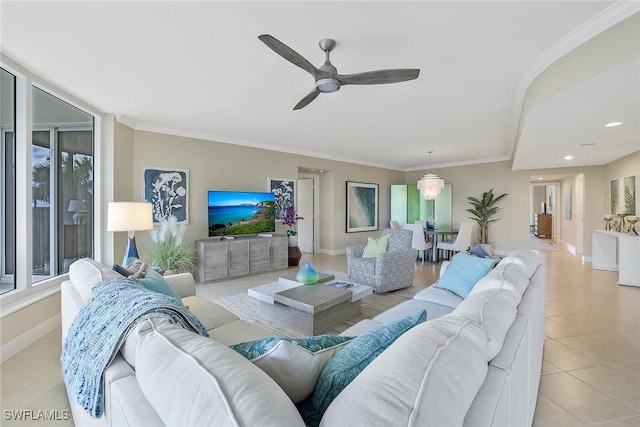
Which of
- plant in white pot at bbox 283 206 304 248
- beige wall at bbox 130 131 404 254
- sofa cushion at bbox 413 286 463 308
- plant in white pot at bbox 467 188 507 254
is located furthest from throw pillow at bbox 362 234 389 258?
plant in white pot at bbox 467 188 507 254

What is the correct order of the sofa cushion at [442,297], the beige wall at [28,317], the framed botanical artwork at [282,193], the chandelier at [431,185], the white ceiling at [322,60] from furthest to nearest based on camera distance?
1. the chandelier at [431,185]
2. the framed botanical artwork at [282,193]
3. the beige wall at [28,317]
4. the sofa cushion at [442,297]
5. the white ceiling at [322,60]

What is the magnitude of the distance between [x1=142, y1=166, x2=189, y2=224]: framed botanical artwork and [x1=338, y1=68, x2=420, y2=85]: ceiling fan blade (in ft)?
11.8

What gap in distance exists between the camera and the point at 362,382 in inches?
25.6

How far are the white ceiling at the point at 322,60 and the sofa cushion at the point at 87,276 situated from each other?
1664 mm

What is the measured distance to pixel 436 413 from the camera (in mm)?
601

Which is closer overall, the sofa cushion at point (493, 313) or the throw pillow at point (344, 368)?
the throw pillow at point (344, 368)

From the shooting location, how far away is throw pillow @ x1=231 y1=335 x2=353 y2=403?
0.86m

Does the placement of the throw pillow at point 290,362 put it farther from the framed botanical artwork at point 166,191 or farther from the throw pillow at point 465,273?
the framed botanical artwork at point 166,191

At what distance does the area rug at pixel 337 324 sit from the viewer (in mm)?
2934

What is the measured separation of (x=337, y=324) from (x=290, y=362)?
2.18 m

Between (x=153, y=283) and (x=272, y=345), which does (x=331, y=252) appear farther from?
(x=272, y=345)

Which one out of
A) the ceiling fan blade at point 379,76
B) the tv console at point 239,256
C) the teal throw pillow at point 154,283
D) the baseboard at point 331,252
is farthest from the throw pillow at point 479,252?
the baseboard at point 331,252

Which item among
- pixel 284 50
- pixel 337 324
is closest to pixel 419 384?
pixel 284 50

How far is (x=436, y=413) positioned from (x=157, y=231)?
15.9ft
